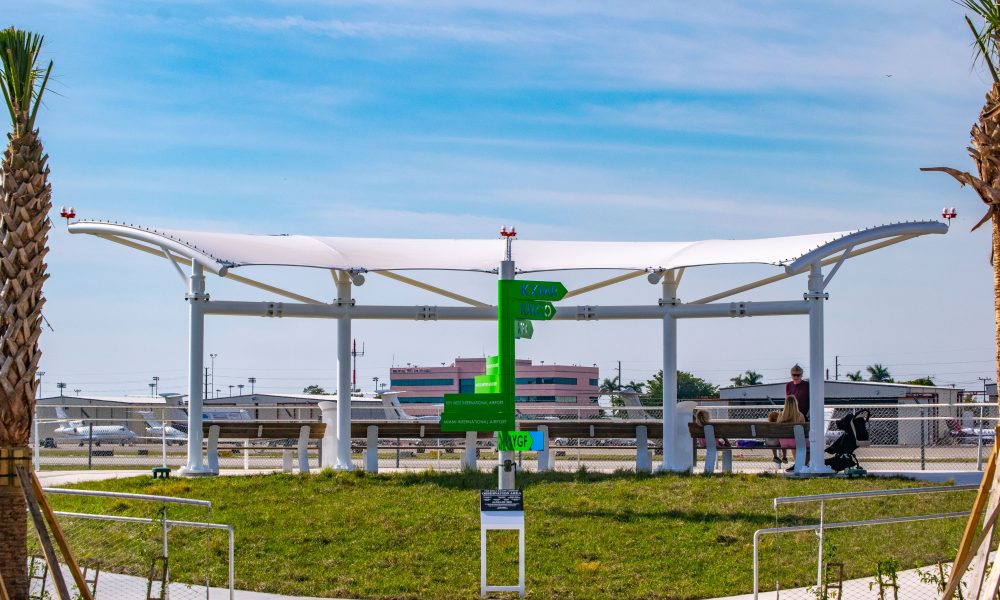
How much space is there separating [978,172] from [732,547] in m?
5.81

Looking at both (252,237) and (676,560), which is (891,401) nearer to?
(252,237)

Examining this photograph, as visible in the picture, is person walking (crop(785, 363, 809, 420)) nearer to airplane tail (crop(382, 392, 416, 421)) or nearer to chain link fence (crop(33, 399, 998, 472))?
chain link fence (crop(33, 399, 998, 472))

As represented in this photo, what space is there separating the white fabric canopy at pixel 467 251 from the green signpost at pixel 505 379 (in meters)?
4.40

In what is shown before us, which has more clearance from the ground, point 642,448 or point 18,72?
point 18,72

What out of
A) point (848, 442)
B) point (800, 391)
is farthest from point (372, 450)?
point (848, 442)

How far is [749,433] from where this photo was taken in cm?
1797

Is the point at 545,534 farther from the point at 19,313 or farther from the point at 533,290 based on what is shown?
the point at 19,313

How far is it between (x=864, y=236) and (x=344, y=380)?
819 cm

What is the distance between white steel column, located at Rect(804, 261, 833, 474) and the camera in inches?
695

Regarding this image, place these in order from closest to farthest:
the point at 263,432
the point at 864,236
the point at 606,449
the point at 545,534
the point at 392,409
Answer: the point at 545,534, the point at 864,236, the point at 263,432, the point at 392,409, the point at 606,449

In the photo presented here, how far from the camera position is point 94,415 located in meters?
64.7

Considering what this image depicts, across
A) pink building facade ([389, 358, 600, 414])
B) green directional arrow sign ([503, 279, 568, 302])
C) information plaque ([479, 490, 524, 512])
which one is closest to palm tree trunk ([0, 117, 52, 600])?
information plaque ([479, 490, 524, 512])

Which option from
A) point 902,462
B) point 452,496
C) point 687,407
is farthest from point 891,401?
point 452,496

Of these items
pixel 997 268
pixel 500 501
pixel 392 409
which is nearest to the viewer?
pixel 997 268
